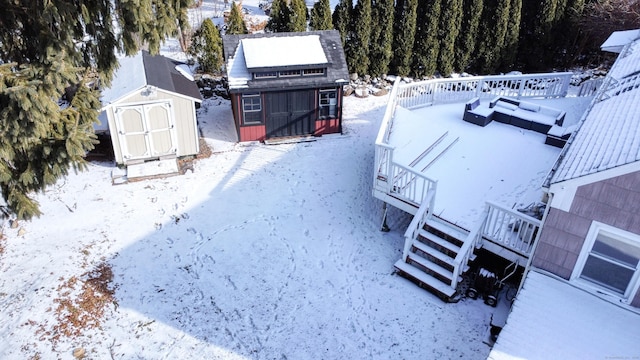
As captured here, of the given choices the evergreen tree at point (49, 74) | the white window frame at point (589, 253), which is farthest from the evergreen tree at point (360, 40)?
the white window frame at point (589, 253)

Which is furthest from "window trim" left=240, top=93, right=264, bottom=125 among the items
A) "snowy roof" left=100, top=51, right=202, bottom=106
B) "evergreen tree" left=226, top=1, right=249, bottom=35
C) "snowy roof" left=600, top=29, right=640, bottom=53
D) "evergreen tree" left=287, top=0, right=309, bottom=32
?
"snowy roof" left=600, top=29, right=640, bottom=53

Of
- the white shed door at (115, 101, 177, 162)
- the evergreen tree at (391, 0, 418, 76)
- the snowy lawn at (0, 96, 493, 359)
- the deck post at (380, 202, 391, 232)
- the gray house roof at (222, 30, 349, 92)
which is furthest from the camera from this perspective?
the evergreen tree at (391, 0, 418, 76)

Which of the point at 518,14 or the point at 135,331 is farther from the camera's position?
the point at 518,14

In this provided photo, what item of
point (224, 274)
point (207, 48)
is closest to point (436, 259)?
point (224, 274)

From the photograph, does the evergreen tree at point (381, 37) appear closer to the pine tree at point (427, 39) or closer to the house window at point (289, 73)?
the pine tree at point (427, 39)

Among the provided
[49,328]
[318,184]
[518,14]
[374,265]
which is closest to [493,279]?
[374,265]

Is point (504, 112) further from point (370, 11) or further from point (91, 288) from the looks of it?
point (91, 288)

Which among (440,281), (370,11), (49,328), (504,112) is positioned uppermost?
(370,11)

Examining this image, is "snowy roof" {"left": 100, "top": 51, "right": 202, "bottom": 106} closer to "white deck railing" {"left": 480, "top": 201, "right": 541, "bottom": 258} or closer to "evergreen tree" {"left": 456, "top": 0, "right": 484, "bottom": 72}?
"white deck railing" {"left": 480, "top": 201, "right": 541, "bottom": 258}
